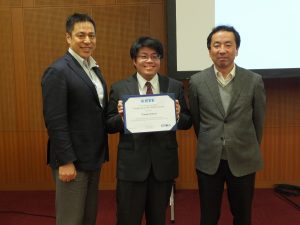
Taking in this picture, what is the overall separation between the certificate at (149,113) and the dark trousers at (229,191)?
1.40ft

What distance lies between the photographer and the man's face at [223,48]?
204 centimetres

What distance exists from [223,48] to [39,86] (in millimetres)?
2351

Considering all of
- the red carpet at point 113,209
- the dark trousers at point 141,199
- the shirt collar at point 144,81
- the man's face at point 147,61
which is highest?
the man's face at point 147,61

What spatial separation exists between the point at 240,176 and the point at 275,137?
1818 mm

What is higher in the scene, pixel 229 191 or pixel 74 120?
pixel 74 120

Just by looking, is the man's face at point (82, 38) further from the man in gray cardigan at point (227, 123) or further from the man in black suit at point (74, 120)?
the man in gray cardigan at point (227, 123)

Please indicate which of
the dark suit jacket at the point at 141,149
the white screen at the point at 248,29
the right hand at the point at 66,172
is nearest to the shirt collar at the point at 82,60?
the dark suit jacket at the point at 141,149

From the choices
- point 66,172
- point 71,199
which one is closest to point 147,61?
point 66,172

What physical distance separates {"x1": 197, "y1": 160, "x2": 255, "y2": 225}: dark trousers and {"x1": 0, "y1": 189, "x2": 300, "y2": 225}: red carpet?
89 cm

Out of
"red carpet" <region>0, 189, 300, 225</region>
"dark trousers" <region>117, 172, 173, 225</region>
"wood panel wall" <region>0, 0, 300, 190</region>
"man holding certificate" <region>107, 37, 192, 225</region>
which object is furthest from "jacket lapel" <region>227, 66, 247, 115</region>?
"wood panel wall" <region>0, 0, 300, 190</region>

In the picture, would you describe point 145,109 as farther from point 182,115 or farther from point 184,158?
point 184,158

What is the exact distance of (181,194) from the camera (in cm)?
369

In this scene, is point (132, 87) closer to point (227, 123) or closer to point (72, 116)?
point (72, 116)

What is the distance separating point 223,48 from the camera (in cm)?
204
